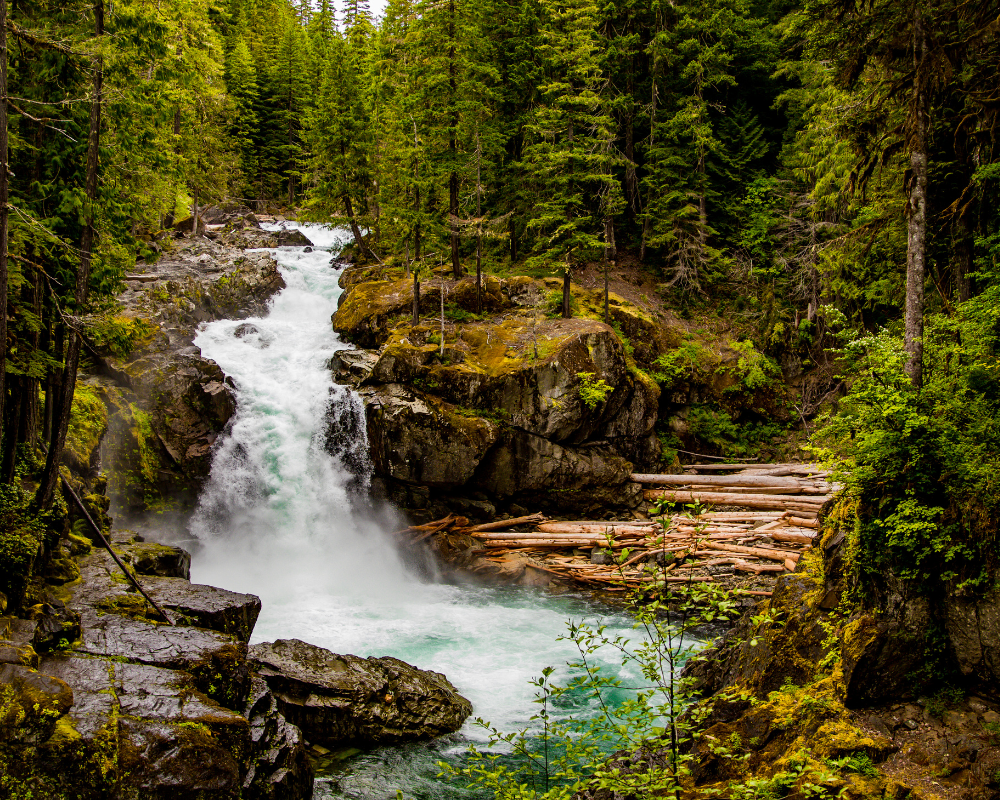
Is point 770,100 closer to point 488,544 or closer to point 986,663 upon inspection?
point 488,544

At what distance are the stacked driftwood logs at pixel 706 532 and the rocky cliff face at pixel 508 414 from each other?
0.98 metres

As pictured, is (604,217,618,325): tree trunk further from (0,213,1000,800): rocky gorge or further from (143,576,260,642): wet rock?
(143,576,260,642): wet rock

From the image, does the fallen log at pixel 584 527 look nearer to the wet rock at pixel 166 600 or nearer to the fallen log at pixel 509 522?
the fallen log at pixel 509 522

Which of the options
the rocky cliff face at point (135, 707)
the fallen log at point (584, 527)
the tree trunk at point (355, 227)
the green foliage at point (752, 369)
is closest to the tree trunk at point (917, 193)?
the fallen log at point (584, 527)

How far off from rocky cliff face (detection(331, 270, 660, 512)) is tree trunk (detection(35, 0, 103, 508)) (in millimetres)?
8860

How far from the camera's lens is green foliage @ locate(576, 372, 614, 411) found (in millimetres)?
17234

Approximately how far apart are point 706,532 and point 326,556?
10222mm

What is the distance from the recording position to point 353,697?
29.8 ft

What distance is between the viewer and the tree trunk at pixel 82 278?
27.3 ft

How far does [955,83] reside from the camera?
8789 millimetres

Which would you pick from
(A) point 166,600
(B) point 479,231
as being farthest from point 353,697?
(B) point 479,231

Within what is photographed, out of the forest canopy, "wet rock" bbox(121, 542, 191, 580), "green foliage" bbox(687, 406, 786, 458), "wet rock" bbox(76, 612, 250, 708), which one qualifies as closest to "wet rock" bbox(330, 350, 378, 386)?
the forest canopy

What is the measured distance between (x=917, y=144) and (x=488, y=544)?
12885mm

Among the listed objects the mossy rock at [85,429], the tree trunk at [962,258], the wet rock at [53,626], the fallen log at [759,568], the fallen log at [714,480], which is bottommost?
the fallen log at [759,568]
